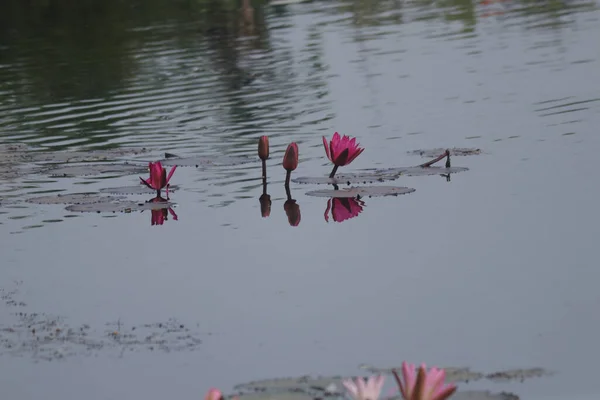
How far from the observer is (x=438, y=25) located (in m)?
19.6

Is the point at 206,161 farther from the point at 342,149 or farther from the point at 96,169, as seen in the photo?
the point at 342,149

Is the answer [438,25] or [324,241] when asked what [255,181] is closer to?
[324,241]

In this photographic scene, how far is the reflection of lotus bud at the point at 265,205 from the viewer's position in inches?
293

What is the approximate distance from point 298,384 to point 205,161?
4563 millimetres

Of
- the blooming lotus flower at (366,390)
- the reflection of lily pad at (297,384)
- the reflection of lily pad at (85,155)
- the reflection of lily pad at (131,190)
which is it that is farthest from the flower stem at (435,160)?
the blooming lotus flower at (366,390)

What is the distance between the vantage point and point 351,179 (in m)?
7.99

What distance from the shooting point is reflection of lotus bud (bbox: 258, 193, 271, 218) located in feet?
24.4

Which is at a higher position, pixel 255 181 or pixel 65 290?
pixel 255 181

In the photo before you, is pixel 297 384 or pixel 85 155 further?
pixel 85 155

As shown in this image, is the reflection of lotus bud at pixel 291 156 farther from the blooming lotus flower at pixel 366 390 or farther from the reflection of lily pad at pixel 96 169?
the blooming lotus flower at pixel 366 390

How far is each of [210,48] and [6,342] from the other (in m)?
13.2

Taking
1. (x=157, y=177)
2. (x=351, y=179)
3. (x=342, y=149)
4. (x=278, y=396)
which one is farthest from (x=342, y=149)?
(x=278, y=396)

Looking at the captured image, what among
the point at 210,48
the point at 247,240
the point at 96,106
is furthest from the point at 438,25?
the point at 247,240

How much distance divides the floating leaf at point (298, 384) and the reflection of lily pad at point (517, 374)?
0.53 m
